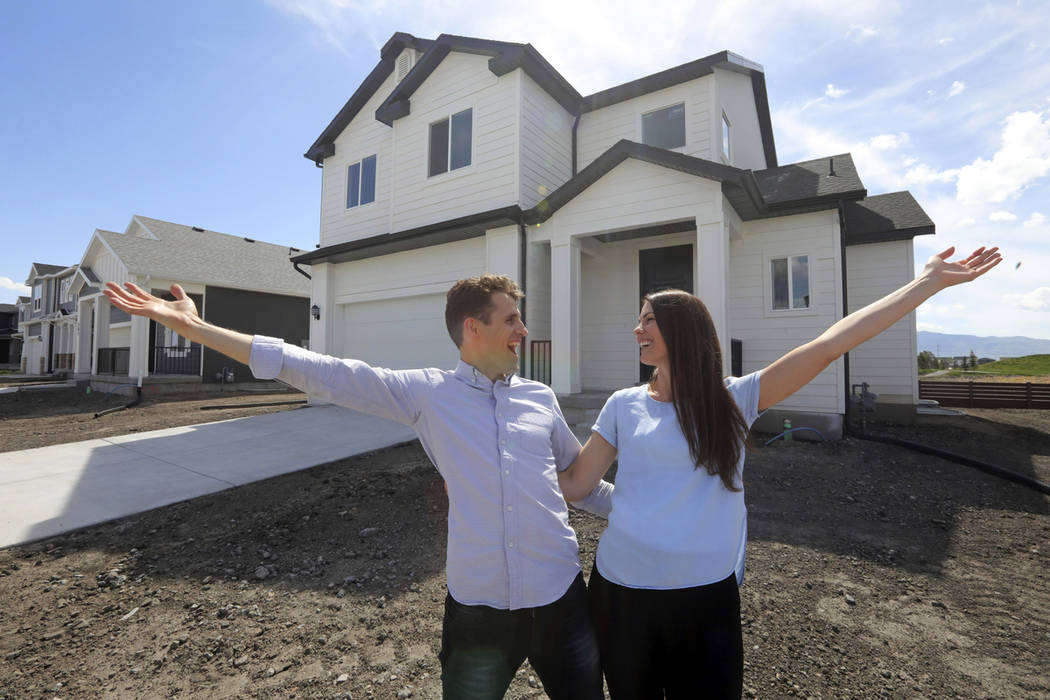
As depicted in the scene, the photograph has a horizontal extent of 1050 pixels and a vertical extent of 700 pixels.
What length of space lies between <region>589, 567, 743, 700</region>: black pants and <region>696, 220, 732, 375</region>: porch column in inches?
219

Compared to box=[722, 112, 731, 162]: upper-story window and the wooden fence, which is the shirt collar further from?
the wooden fence

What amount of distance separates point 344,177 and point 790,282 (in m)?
10.2

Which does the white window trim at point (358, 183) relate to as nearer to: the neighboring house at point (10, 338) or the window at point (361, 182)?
the window at point (361, 182)

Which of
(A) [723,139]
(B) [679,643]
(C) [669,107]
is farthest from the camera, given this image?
(C) [669,107]

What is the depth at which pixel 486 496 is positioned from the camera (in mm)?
1489

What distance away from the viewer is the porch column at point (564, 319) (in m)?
7.61

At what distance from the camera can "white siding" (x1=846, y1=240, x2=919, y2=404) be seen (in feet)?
29.3

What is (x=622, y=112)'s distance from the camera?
9445 millimetres

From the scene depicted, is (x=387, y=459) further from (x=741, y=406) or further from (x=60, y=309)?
(x=60, y=309)

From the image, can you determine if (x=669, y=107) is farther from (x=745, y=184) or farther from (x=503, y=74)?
(x=745, y=184)

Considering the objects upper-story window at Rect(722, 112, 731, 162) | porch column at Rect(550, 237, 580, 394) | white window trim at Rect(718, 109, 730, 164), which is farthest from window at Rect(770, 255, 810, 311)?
porch column at Rect(550, 237, 580, 394)

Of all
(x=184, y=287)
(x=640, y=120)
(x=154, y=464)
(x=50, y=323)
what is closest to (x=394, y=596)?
(x=154, y=464)

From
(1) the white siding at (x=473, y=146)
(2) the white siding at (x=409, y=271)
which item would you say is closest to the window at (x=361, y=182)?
(1) the white siding at (x=473, y=146)

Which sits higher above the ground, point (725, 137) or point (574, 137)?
point (574, 137)
